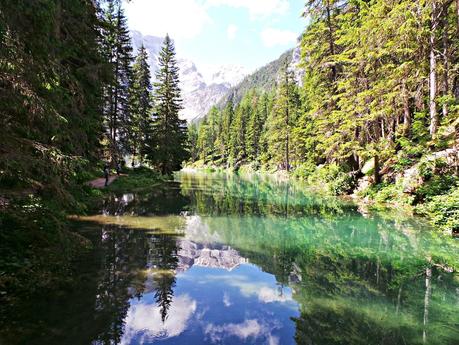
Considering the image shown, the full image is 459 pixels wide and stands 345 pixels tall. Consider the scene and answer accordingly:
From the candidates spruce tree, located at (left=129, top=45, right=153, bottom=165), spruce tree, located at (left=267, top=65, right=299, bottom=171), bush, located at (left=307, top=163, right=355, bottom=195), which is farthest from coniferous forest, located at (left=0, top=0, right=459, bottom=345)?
spruce tree, located at (left=267, top=65, right=299, bottom=171)

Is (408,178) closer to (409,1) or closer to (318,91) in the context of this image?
(409,1)

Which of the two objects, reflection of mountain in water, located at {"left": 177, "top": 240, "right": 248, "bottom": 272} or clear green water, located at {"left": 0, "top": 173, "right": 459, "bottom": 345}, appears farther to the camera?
reflection of mountain in water, located at {"left": 177, "top": 240, "right": 248, "bottom": 272}

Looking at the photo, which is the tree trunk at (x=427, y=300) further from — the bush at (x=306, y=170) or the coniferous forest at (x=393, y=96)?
the bush at (x=306, y=170)

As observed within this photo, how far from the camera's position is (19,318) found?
208 inches

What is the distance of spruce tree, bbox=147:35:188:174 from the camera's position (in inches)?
1436

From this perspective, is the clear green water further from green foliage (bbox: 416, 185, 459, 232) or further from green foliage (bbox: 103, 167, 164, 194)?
green foliage (bbox: 103, 167, 164, 194)

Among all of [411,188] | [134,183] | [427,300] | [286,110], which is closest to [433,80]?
[411,188]

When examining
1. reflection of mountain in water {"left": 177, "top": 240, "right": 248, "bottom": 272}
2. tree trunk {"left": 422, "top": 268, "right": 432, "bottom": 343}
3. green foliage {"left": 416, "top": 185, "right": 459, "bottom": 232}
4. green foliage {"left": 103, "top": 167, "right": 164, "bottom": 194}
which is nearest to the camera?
tree trunk {"left": 422, "top": 268, "right": 432, "bottom": 343}

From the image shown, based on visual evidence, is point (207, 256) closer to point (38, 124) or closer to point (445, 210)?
point (38, 124)

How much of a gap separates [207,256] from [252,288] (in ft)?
8.64

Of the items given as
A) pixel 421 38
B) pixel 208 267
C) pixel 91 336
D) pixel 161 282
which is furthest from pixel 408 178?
pixel 91 336

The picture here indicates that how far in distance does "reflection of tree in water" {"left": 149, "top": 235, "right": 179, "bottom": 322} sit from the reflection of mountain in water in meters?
0.24

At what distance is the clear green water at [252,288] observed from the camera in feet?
17.7

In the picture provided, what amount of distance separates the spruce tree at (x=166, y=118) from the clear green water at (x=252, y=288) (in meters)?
22.9
